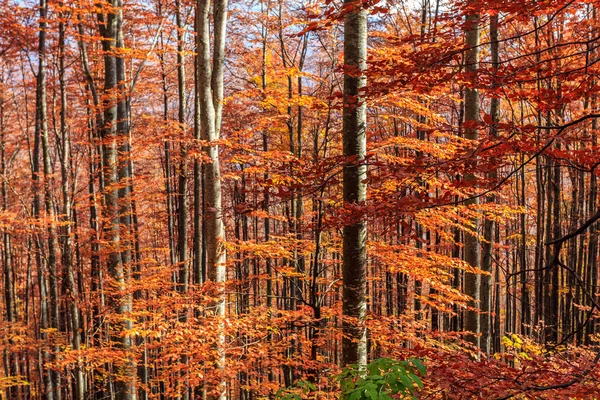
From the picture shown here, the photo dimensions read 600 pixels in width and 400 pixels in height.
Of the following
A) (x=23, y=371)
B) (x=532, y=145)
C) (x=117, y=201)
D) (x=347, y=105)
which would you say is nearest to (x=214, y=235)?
(x=117, y=201)

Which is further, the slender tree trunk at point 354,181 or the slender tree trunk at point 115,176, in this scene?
the slender tree trunk at point 115,176

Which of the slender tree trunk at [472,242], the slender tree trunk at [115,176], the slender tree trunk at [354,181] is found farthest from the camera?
the slender tree trunk at [115,176]

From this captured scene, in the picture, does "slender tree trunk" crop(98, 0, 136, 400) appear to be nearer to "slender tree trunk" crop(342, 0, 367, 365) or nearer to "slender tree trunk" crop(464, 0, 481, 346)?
"slender tree trunk" crop(342, 0, 367, 365)

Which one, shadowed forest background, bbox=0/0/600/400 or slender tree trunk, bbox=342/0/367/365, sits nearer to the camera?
shadowed forest background, bbox=0/0/600/400

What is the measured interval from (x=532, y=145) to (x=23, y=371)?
2931cm

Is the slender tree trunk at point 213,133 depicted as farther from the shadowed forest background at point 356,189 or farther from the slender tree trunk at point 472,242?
the slender tree trunk at point 472,242

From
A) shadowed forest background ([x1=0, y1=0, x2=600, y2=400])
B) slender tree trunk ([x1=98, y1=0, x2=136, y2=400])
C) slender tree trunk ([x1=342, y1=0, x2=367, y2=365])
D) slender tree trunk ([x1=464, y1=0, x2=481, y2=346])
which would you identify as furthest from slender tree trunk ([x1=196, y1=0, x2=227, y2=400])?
slender tree trunk ([x1=464, y1=0, x2=481, y2=346])

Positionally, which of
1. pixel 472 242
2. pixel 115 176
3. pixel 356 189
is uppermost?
pixel 115 176

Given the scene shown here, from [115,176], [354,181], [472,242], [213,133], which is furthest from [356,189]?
[115,176]

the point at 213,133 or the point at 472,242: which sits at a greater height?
the point at 213,133

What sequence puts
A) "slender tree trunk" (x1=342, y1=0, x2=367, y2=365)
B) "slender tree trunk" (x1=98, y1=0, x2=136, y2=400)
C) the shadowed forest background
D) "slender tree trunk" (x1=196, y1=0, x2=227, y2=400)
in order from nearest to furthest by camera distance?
the shadowed forest background → "slender tree trunk" (x1=342, y1=0, x2=367, y2=365) → "slender tree trunk" (x1=196, y1=0, x2=227, y2=400) → "slender tree trunk" (x1=98, y1=0, x2=136, y2=400)

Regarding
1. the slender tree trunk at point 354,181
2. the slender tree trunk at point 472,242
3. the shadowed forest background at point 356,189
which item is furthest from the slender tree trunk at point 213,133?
the slender tree trunk at point 472,242

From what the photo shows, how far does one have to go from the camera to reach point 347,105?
3.78 meters

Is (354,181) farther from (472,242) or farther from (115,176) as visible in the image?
(115,176)
